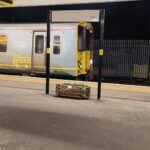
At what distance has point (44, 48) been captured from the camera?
54.4ft

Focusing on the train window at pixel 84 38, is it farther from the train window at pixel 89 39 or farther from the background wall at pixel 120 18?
the background wall at pixel 120 18

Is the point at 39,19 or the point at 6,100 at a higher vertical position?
the point at 39,19

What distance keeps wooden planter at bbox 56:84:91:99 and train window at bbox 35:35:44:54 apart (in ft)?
19.1

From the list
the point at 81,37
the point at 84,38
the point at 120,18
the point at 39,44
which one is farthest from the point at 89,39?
the point at 120,18

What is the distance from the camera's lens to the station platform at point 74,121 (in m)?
6.58

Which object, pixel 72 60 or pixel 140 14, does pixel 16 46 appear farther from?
pixel 140 14

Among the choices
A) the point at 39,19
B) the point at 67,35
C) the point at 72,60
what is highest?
the point at 39,19

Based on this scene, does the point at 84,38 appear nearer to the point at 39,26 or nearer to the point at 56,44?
the point at 56,44

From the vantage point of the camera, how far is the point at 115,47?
2153 centimetres

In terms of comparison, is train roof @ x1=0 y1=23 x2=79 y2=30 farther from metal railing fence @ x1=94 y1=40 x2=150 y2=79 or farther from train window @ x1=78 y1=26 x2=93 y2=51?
metal railing fence @ x1=94 y1=40 x2=150 y2=79

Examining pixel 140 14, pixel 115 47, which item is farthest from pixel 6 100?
pixel 140 14

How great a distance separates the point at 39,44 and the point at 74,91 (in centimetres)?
640

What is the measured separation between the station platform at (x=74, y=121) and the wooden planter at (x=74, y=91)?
26 cm

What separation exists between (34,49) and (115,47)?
6.46 metres
